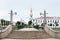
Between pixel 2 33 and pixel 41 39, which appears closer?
pixel 41 39

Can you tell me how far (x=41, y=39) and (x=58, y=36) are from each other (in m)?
3.47

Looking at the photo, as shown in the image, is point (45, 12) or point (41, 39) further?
point (45, 12)

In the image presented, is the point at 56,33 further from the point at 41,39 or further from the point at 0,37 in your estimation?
the point at 0,37

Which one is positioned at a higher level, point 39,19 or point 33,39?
point 39,19

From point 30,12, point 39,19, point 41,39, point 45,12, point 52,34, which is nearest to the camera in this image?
point 41,39

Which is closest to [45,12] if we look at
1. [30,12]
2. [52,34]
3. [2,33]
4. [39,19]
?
[52,34]

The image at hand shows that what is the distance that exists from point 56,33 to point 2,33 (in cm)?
761

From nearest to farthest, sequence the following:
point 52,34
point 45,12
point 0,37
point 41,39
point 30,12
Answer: point 41,39, point 0,37, point 52,34, point 45,12, point 30,12

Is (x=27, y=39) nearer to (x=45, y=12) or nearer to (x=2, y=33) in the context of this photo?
(x=2, y=33)

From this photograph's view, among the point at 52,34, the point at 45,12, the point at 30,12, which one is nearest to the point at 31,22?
the point at 30,12

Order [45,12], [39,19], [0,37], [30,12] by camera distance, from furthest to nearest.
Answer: [39,19] → [30,12] → [45,12] → [0,37]

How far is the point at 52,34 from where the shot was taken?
82.0 feet

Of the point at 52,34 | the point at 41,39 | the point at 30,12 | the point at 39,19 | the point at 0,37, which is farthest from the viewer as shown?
the point at 39,19

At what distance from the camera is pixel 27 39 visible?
21.0 metres
